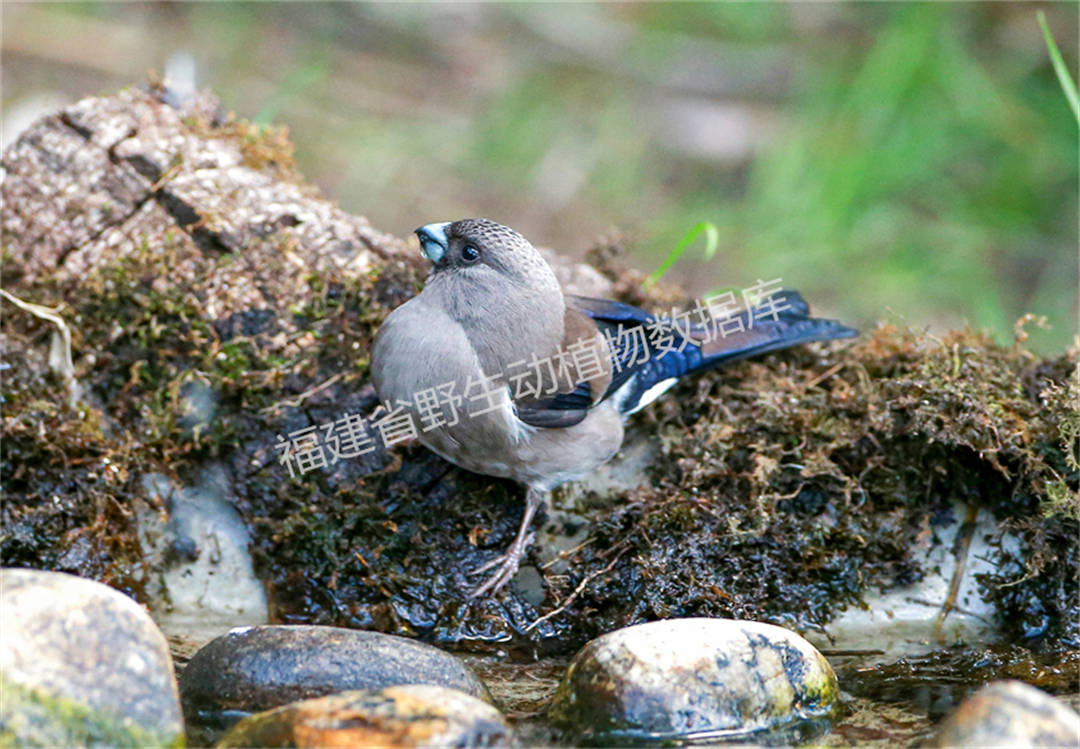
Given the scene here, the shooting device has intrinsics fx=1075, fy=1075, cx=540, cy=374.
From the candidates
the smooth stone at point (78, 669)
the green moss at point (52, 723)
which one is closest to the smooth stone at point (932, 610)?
the smooth stone at point (78, 669)

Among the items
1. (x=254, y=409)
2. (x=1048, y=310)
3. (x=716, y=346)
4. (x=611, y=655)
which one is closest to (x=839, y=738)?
(x=611, y=655)

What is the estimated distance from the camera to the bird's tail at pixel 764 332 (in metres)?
4.74

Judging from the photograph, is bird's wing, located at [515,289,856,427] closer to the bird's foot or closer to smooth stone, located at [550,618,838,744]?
the bird's foot

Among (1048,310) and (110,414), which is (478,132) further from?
(110,414)

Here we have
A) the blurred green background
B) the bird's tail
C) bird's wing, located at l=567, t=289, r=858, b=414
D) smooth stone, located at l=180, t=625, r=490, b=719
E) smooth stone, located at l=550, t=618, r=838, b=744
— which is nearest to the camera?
smooth stone, located at l=550, t=618, r=838, b=744

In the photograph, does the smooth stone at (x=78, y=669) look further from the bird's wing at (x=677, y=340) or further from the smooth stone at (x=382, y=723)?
the bird's wing at (x=677, y=340)

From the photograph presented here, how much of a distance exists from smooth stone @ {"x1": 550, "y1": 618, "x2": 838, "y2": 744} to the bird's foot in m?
0.82

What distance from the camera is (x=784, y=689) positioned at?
135 inches

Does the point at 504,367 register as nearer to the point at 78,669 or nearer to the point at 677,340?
the point at 677,340

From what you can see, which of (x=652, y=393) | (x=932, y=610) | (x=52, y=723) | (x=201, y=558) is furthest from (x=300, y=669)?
(x=932, y=610)

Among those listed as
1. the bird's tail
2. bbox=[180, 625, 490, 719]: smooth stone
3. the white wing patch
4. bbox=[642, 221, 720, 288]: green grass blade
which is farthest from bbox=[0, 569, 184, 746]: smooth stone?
bbox=[642, 221, 720, 288]: green grass blade

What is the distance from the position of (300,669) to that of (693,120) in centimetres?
714

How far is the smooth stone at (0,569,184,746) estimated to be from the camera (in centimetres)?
283

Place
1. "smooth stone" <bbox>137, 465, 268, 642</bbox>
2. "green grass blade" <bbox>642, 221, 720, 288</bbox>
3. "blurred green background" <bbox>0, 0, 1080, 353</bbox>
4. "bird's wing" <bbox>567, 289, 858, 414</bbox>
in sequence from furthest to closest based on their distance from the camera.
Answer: "blurred green background" <bbox>0, 0, 1080, 353</bbox>, "green grass blade" <bbox>642, 221, 720, 288</bbox>, "bird's wing" <bbox>567, 289, 858, 414</bbox>, "smooth stone" <bbox>137, 465, 268, 642</bbox>
